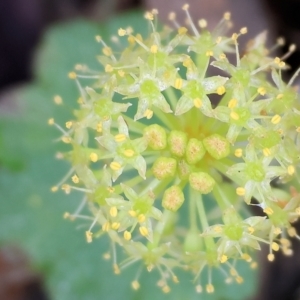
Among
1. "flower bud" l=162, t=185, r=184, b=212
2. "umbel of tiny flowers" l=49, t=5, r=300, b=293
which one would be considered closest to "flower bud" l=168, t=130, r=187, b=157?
"umbel of tiny flowers" l=49, t=5, r=300, b=293

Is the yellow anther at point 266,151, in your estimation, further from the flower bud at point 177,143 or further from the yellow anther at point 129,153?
the yellow anther at point 129,153

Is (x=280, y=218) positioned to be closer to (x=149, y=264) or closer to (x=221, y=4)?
(x=149, y=264)

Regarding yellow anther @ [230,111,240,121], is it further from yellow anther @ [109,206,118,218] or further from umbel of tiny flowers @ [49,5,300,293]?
yellow anther @ [109,206,118,218]

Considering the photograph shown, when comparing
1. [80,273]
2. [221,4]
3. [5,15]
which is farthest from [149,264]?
[5,15]

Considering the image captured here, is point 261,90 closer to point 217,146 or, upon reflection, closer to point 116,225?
point 217,146

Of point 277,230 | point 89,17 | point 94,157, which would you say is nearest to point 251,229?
point 277,230
